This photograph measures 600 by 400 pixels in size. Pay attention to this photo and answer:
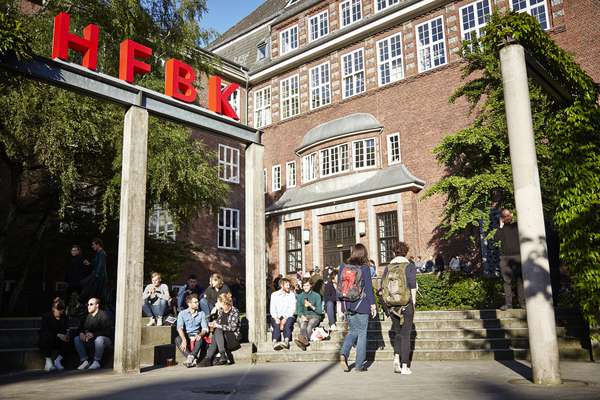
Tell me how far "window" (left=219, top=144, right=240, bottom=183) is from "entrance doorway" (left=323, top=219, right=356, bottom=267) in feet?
22.5

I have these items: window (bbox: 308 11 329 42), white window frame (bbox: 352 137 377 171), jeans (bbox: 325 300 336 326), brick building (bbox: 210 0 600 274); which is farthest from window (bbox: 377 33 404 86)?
jeans (bbox: 325 300 336 326)

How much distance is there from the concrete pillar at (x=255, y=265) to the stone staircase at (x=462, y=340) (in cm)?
40

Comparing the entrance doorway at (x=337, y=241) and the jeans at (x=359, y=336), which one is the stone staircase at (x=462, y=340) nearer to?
the jeans at (x=359, y=336)

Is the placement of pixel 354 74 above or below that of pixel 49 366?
above

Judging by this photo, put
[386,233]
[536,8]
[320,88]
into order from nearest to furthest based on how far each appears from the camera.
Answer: [536,8]
[386,233]
[320,88]

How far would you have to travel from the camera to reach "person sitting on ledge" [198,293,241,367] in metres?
9.99

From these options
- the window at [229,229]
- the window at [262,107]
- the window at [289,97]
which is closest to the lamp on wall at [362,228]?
the window at [229,229]

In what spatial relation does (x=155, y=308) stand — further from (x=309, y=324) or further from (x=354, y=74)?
(x=354, y=74)

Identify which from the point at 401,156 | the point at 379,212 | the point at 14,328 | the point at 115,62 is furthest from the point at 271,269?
the point at 14,328

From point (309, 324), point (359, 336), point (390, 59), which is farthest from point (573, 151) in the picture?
point (390, 59)

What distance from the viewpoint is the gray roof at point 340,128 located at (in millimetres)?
24641

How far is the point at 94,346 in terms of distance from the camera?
9.99m

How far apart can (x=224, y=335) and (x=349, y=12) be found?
2162 centimetres

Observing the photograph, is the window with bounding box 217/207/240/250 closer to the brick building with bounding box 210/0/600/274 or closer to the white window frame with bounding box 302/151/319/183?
the brick building with bounding box 210/0/600/274
